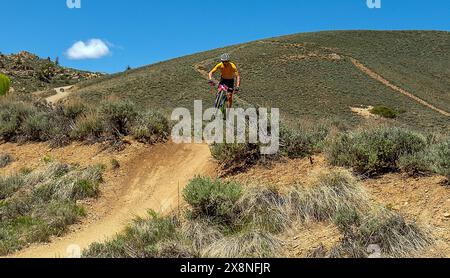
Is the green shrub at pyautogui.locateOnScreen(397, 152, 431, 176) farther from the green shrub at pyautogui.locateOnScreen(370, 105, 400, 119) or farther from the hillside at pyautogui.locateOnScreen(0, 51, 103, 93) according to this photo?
the hillside at pyautogui.locateOnScreen(0, 51, 103, 93)

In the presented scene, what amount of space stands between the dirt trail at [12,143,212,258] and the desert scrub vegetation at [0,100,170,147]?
2.98 feet

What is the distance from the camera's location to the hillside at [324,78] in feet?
145

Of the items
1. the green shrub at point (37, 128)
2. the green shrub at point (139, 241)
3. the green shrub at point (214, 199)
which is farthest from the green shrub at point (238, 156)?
the green shrub at point (37, 128)

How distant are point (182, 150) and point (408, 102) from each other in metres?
42.2

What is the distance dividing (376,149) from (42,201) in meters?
6.45

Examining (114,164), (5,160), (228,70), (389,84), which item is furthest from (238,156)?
(389,84)

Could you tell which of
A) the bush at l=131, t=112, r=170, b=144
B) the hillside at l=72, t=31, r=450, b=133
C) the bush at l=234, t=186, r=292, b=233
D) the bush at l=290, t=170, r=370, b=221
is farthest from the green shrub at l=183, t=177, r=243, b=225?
the hillside at l=72, t=31, r=450, b=133

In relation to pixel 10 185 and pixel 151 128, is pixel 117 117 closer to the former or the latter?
pixel 151 128

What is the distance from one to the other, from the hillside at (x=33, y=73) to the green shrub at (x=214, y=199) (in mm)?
52320

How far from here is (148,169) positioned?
10734mm

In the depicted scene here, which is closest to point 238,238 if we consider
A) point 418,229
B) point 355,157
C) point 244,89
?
point 418,229

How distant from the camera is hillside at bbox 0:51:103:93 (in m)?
58.7

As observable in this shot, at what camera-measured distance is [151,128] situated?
12148 millimetres

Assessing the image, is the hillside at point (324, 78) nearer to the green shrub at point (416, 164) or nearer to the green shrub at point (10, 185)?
the green shrub at point (10, 185)
